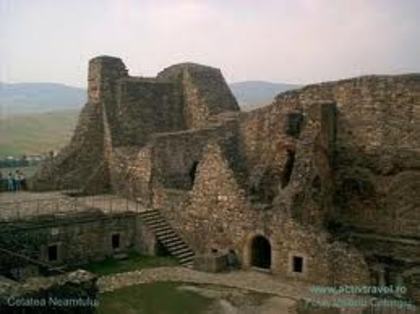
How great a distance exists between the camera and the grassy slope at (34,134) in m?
68.8

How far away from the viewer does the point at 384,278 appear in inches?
866

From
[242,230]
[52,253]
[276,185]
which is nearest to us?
[52,253]

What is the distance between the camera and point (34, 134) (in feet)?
277

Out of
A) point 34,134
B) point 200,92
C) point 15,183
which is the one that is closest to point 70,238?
point 15,183

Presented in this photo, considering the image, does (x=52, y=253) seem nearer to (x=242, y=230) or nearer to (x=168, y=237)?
(x=168, y=237)

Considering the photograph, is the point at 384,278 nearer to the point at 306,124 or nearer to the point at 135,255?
the point at 306,124

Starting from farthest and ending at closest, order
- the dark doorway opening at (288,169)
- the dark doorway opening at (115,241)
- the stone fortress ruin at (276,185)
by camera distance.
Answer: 1. the dark doorway opening at (288,169)
2. the dark doorway opening at (115,241)
3. the stone fortress ruin at (276,185)

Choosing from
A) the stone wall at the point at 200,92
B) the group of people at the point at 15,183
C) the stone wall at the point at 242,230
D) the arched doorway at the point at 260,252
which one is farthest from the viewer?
the stone wall at the point at 200,92

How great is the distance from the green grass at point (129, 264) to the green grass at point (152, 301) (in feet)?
7.89

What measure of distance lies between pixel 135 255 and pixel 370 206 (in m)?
9.27

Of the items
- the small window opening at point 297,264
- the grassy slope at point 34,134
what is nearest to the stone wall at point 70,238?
the small window opening at point 297,264

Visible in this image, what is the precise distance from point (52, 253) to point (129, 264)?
2.82 m

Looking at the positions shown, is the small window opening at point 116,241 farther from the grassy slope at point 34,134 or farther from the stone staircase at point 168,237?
the grassy slope at point 34,134

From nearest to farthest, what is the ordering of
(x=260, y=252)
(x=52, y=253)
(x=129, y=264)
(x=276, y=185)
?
1. (x=52, y=253)
2. (x=260, y=252)
3. (x=129, y=264)
4. (x=276, y=185)
